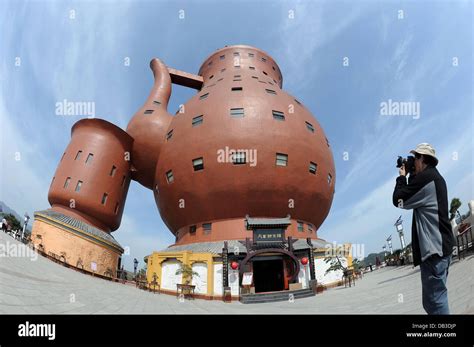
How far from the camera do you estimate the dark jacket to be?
9.21 feet

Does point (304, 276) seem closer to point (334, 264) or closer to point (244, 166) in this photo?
point (334, 264)

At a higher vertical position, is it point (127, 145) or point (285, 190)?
point (127, 145)

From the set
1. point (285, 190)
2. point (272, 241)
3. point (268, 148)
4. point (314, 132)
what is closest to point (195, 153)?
point (268, 148)

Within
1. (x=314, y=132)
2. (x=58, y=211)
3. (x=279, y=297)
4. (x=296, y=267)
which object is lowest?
(x=279, y=297)

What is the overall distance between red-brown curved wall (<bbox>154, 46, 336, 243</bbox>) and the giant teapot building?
0.07 m

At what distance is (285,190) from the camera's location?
59.9ft

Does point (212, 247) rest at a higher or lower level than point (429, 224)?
lower

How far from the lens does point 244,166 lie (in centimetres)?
1798

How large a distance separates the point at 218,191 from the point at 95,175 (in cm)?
1103

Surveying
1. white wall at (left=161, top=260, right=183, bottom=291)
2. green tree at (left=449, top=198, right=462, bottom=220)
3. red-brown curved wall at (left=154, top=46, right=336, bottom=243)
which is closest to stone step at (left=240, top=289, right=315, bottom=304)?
red-brown curved wall at (left=154, top=46, right=336, bottom=243)

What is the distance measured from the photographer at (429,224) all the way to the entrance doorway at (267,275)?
645 inches

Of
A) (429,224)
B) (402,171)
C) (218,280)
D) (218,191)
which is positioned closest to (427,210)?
(429,224)
